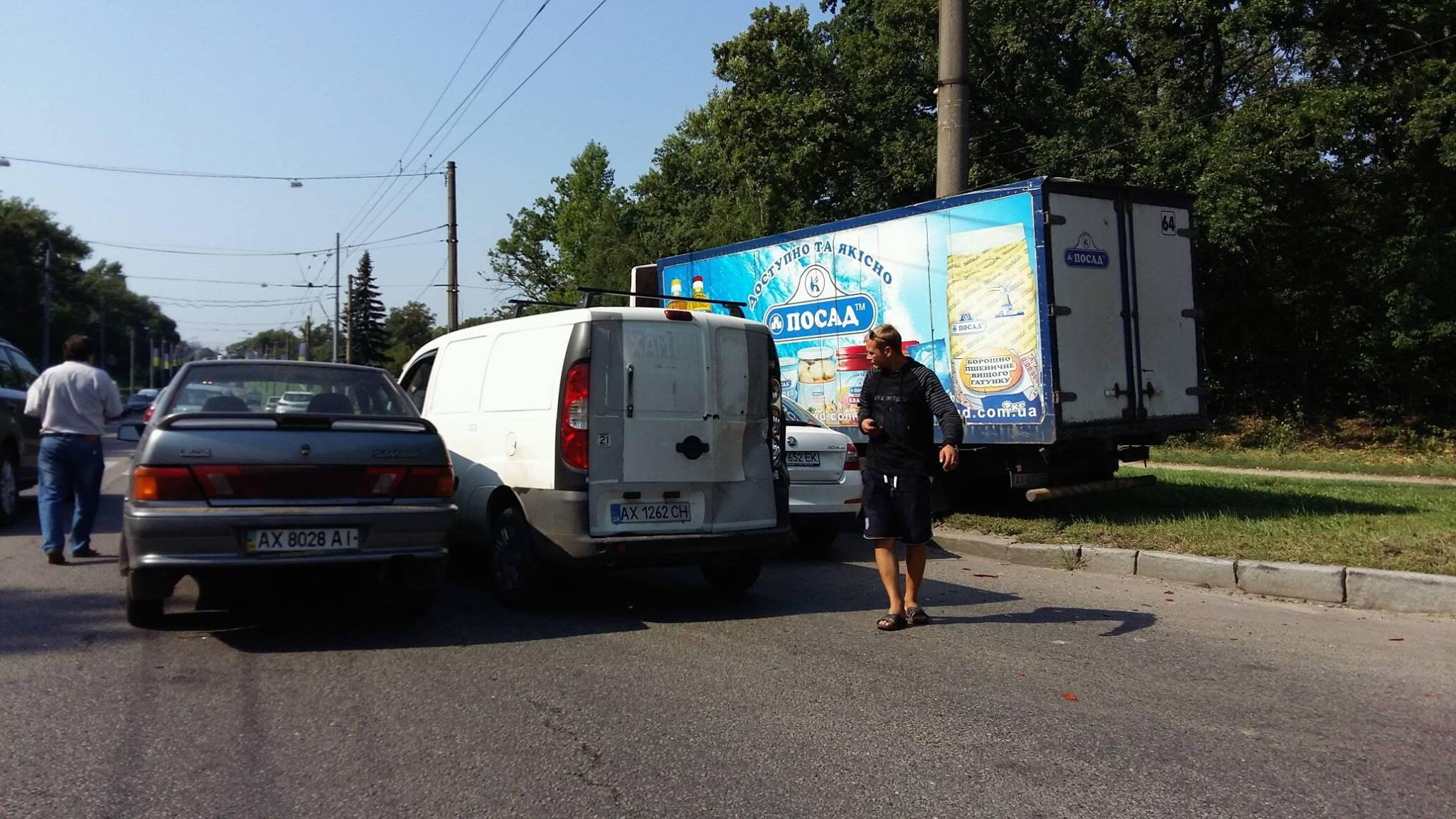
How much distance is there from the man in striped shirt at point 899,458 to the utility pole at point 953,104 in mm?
6698

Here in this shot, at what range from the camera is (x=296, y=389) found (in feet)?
21.4

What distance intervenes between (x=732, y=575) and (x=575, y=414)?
1739 millimetres

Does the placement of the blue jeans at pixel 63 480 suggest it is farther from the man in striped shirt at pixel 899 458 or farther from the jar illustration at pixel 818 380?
the jar illustration at pixel 818 380

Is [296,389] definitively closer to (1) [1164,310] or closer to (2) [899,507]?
(2) [899,507]

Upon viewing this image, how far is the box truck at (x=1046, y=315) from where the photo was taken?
952 centimetres

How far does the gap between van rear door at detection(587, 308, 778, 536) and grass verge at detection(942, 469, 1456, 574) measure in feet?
11.8

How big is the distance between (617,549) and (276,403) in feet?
7.45

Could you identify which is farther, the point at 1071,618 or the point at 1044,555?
the point at 1044,555

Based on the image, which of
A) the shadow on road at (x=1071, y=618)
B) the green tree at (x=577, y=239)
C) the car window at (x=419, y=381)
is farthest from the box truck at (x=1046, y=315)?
the green tree at (x=577, y=239)

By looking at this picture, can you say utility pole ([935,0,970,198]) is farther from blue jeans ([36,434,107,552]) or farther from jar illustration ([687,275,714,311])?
blue jeans ([36,434,107,552])

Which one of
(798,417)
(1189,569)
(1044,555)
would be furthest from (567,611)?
(1189,569)

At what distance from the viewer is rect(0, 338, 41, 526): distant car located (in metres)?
10.4

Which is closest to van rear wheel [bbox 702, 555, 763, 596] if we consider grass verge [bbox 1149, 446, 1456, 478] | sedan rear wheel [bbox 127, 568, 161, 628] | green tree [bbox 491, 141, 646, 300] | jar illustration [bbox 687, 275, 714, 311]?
sedan rear wheel [bbox 127, 568, 161, 628]

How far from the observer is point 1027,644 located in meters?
5.89
